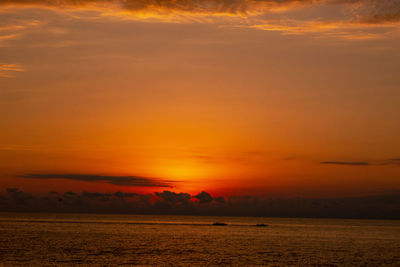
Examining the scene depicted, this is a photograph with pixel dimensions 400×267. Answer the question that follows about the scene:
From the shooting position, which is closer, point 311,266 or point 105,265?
point 105,265

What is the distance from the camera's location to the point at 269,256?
3465 inches

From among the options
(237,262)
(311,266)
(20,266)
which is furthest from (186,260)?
(20,266)

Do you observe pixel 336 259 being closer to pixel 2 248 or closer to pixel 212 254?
pixel 212 254

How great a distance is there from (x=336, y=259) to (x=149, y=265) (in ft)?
115

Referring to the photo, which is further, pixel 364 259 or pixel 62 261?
pixel 364 259

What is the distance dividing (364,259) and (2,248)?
67.9 m

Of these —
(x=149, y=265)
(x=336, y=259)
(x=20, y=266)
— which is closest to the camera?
(x=20, y=266)

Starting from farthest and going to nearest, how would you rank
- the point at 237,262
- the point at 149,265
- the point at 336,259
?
1. the point at 336,259
2. the point at 237,262
3. the point at 149,265

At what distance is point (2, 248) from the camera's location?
89.9m

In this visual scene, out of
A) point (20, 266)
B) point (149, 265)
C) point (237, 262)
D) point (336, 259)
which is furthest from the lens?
point (336, 259)

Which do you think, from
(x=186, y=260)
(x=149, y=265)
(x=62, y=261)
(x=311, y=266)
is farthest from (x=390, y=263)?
(x=62, y=261)

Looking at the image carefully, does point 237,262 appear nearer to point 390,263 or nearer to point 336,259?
point 336,259

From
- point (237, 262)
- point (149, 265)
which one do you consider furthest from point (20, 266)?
point (237, 262)

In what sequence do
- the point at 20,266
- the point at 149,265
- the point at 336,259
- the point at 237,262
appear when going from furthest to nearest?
the point at 336,259 → the point at 237,262 → the point at 149,265 → the point at 20,266
